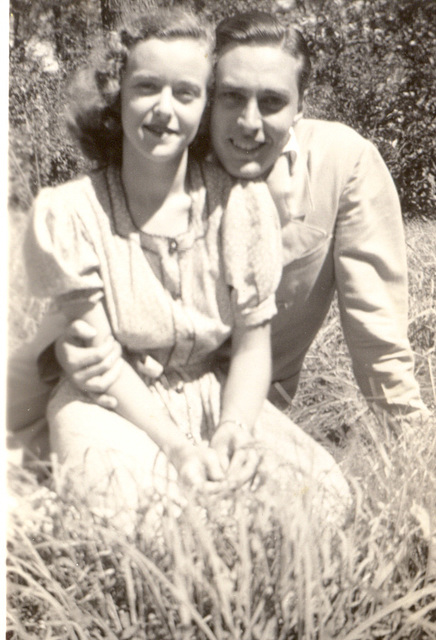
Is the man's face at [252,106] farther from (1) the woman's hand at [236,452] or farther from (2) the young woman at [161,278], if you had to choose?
(1) the woman's hand at [236,452]

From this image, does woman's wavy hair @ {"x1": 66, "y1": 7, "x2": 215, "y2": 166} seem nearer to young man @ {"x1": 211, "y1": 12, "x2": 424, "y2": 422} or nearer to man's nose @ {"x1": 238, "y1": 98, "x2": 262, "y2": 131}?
man's nose @ {"x1": 238, "y1": 98, "x2": 262, "y2": 131}

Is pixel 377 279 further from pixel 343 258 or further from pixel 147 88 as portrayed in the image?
pixel 147 88

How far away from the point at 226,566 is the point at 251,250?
549 mm

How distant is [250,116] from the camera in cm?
162

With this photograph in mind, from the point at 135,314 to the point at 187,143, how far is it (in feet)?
1.02

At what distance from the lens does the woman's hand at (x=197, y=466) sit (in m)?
1.58

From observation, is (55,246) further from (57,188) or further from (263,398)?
(263,398)

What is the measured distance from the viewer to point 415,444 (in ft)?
5.69

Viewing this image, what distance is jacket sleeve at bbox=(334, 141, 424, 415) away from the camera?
1.76 m

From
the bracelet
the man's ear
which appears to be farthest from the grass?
the man's ear

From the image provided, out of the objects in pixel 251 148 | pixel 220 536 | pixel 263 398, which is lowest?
pixel 220 536

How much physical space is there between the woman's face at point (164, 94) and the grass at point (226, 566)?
28 cm

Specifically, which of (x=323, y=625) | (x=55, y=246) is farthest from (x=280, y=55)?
(x=323, y=625)

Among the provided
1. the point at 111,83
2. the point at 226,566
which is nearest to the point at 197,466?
the point at 226,566
